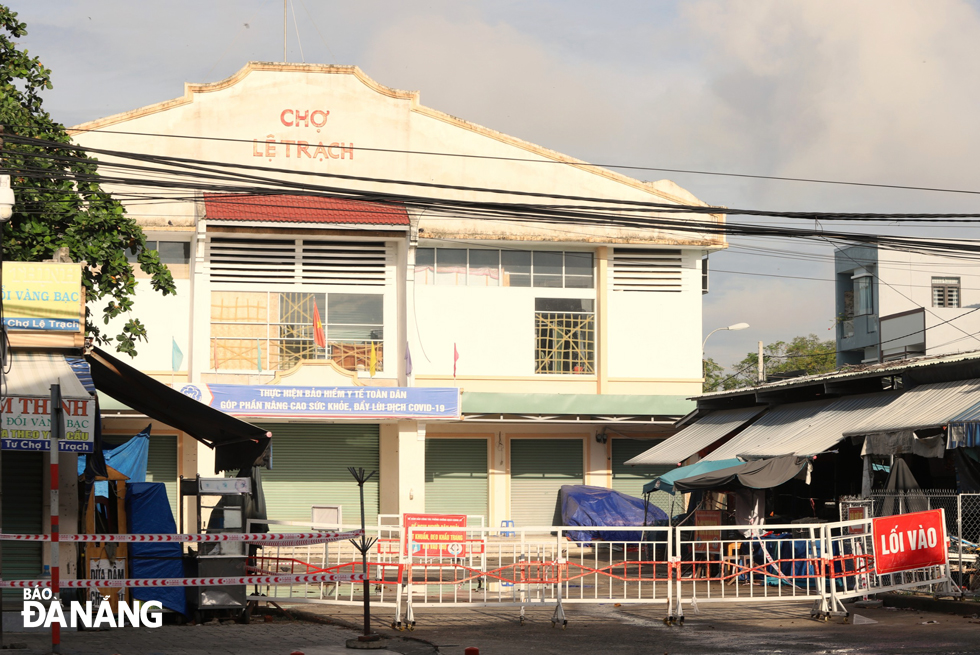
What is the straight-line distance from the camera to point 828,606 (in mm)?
15141

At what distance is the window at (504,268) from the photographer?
30.8m

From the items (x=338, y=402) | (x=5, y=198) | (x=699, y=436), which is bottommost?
(x=699, y=436)

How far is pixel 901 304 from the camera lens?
151 ft

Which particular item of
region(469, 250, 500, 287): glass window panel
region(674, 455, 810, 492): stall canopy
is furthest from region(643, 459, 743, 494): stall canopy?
region(469, 250, 500, 287): glass window panel

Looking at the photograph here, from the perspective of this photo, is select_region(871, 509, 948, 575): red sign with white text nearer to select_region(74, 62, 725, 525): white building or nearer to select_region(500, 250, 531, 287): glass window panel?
select_region(74, 62, 725, 525): white building

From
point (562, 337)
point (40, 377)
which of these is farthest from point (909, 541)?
point (562, 337)

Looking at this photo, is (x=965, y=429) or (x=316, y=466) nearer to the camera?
(x=965, y=429)

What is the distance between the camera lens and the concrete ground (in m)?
11.8

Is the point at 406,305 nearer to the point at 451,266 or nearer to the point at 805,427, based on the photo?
the point at 451,266

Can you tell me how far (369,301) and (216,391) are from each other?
5461mm

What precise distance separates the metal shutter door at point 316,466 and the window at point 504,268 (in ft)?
16.1

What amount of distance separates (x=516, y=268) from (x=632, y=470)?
7.14m

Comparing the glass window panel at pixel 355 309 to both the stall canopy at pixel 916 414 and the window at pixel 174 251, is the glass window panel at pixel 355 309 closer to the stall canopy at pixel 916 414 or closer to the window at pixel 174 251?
the window at pixel 174 251

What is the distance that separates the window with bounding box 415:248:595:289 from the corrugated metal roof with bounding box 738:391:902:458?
10354 mm
